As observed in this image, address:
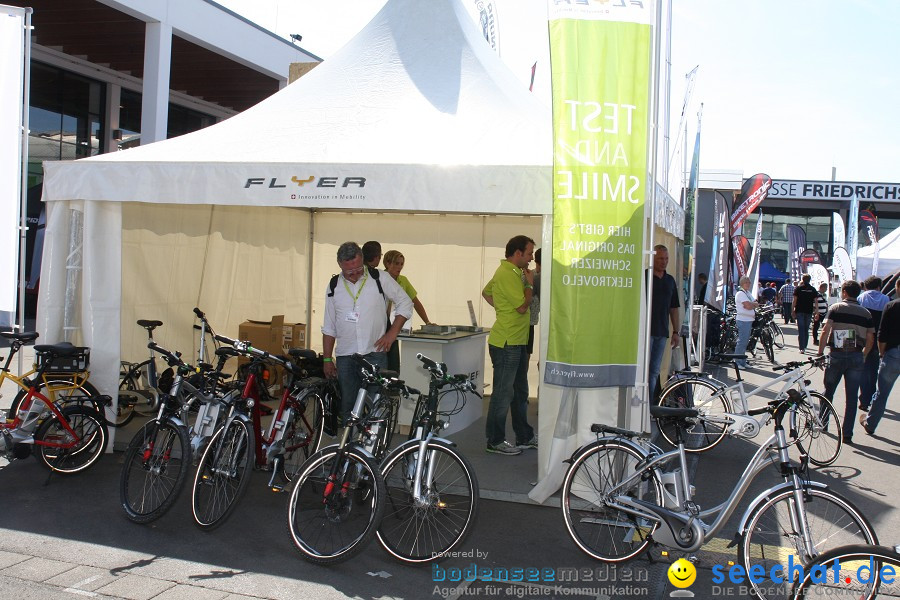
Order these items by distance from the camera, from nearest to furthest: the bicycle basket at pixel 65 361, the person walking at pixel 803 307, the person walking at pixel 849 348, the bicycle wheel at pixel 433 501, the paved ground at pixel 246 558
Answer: the paved ground at pixel 246 558 < the bicycle wheel at pixel 433 501 < the bicycle basket at pixel 65 361 < the person walking at pixel 849 348 < the person walking at pixel 803 307

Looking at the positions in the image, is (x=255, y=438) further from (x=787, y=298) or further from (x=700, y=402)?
(x=787, y=298)

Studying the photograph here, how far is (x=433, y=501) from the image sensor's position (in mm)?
4277

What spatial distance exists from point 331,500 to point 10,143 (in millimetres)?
4042

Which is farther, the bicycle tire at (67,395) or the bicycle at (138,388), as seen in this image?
the bicycle at (138,388)

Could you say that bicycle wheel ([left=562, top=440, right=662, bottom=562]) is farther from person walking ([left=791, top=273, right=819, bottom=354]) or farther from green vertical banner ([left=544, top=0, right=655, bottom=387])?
person walking ([left=791, top=273, right=819, bottom=354])

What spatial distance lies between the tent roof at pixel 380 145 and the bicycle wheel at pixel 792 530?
97.0 inches

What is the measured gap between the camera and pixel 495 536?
4.79 m

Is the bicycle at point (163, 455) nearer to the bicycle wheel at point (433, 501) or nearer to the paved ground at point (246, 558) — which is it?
the paved ground at point (246, 558)

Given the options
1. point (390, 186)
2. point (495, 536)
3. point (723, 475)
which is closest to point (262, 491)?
point (495, 536)

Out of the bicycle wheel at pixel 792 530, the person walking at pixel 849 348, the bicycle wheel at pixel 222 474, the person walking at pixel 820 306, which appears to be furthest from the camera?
the person walking at pixel 820 306

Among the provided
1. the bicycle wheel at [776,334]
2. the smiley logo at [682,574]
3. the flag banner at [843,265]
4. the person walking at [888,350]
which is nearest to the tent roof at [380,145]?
the smiley logo at [682,574]

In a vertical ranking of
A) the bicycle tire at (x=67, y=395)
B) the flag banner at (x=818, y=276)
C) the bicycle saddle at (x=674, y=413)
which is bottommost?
the bicycle tire at (x=67, y=395)

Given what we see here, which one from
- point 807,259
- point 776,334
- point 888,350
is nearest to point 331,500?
point 888,350

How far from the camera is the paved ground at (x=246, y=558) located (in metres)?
3.93
